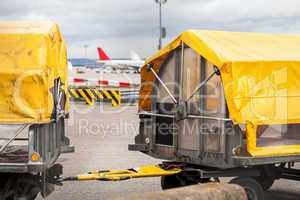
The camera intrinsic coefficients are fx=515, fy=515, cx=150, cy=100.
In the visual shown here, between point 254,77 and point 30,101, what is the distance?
2.89m

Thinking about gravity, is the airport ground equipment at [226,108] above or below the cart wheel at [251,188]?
above

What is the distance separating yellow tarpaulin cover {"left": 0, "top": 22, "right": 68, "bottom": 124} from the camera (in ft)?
20.4

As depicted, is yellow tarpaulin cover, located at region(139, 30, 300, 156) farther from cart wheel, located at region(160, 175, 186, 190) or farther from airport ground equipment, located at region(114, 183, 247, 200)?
cart wheel, located at region(160, 175, 186, 190)

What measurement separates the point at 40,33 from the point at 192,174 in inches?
122

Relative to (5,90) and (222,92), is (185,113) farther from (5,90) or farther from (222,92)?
(5,90)

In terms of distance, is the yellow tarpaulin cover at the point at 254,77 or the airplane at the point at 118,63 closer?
the yellow tarpaulin cover at the point at 254,77

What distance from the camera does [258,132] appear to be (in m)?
7.24

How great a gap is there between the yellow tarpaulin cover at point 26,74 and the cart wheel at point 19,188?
888mm

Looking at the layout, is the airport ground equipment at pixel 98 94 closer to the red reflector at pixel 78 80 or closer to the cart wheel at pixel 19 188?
the red reflector at pixel 78 80

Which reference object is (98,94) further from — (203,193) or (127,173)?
(203,193)

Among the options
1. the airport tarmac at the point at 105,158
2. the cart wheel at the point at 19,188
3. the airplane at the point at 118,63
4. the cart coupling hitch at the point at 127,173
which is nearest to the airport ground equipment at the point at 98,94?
the airport tarmac at the point at 105,158

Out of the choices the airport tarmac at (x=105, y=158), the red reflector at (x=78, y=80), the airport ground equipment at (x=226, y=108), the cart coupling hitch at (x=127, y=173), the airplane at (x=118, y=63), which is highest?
the airplane at (x=118, y=63)

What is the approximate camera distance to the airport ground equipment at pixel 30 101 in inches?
243

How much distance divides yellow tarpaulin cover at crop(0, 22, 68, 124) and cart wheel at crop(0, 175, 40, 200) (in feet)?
2.91
